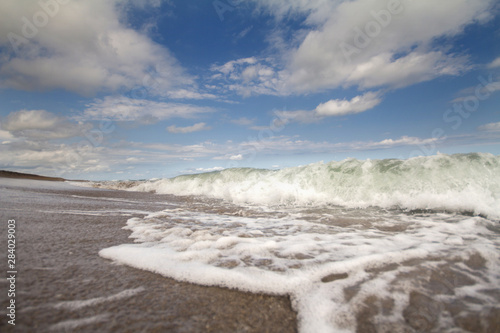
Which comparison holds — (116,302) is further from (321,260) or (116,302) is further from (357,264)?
(357,264)

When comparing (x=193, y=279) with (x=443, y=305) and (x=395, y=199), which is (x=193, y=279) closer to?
(x=443, y=305)

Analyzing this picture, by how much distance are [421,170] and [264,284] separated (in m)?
8.61

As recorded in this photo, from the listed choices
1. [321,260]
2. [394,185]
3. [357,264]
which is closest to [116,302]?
[321,260]

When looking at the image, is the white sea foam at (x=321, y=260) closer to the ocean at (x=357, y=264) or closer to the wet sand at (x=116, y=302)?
the ocean at (x=357, y=264)

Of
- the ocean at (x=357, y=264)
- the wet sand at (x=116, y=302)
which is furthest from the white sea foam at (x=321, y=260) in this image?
the wet sand at (x=116, y=302)

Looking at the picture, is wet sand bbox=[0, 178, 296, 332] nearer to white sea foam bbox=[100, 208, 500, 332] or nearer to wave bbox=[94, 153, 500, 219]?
white sea foam bbox=[100, 208, 500, 332]

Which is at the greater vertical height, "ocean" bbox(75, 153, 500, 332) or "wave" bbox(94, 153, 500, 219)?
"wave" bbox(94, 153, 500, 219)

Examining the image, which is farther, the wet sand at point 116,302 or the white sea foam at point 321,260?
the white sea foam at point 321,260

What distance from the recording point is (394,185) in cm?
812

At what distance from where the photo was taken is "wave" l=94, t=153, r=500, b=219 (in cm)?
630

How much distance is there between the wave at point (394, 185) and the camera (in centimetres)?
630

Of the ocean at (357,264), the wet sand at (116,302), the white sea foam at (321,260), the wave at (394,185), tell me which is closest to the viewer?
the wet sand at (116,302)

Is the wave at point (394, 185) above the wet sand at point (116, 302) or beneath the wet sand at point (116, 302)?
above

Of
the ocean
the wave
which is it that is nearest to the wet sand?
the ocean
